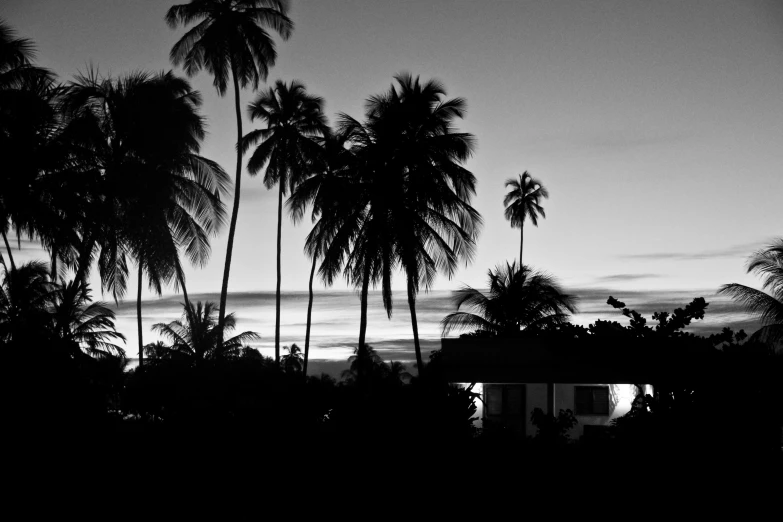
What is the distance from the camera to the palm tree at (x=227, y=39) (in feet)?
81.5

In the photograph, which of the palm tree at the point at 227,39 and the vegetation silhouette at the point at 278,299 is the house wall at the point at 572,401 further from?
the palm tree at the point at 227,39

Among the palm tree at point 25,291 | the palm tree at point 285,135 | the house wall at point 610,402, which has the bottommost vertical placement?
the house wall at point 610,402

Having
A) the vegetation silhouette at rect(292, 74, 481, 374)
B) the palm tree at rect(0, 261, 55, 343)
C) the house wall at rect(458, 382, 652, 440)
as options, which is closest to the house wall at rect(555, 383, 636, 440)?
the house wall at rect(458, 382, 652, 440)

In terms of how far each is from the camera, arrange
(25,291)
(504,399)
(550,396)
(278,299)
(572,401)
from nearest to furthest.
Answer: (550,396) → (572,401) → (504,399) → (25,291) → (278,299)

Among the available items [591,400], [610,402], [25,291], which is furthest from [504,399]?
[25,291]

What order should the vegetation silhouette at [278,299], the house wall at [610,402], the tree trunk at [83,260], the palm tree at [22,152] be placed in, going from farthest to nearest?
the house wall at [610,402], the tree trunk at [83,260], the palm tree at [22,152], the vegetation silhouette at [278,299]

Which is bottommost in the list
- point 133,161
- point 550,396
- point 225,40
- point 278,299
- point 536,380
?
point 550,396

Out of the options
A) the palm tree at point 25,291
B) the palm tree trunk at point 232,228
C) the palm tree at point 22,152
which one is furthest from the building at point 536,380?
the palm tree at point 25,291

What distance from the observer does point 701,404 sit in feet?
39.5

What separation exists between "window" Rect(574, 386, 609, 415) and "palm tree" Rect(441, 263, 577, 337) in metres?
12.9

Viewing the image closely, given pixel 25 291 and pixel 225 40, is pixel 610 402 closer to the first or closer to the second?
pixel 225 40

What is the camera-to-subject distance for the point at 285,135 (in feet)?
106

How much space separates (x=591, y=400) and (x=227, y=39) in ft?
55.8

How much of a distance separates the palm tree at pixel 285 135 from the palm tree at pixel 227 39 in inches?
254
